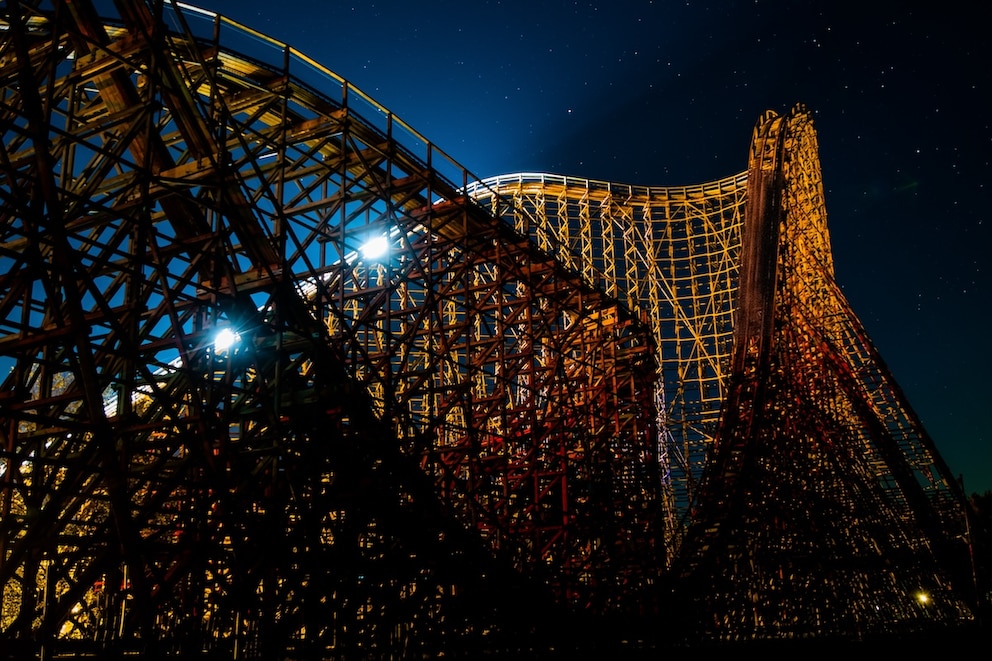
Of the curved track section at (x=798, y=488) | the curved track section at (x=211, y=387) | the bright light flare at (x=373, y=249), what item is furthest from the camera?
the bright light flare at (x=373, y=249)

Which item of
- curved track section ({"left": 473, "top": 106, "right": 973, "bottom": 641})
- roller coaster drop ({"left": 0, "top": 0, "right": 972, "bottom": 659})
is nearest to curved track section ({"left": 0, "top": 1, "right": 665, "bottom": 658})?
roller coaster drop ({"left": 0, "top": 0, "right": 972, "bottom": 659})

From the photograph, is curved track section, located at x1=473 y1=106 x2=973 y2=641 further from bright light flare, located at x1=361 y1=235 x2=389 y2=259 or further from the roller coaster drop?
bright light flare, located at x1=361 y1=235 x2=389 y2=259

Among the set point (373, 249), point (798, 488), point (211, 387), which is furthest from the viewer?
point (373, 249)

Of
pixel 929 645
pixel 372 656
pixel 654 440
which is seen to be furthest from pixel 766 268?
pixel 372 656

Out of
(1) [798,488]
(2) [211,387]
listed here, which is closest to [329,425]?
(2) [211,387]

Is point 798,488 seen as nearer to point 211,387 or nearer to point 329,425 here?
point 329,425

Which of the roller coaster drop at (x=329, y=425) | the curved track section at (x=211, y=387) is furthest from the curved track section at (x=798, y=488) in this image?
the curved track section at (x=211, y=387)

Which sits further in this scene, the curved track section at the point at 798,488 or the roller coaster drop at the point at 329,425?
the curved track section at the point at 798,488

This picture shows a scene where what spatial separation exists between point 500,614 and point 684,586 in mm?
3489

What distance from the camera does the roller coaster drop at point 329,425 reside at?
30.8ft

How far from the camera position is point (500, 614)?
1309 cm

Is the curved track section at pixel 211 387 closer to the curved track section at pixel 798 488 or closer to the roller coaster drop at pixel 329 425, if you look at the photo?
the roller coaster drop at pixel 329 425

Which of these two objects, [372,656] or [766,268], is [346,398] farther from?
[766,268]

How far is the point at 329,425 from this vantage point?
37.0 ft
